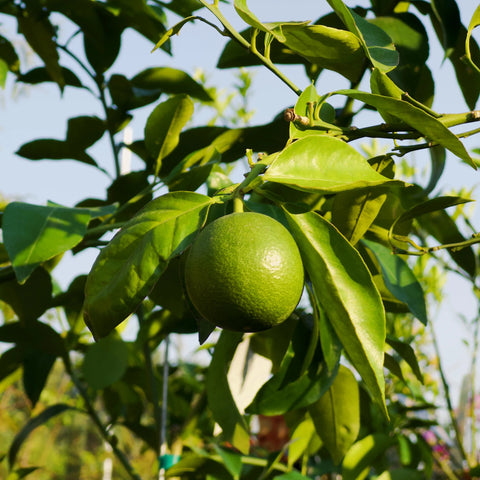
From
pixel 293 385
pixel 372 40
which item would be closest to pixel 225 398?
pixel 293 385

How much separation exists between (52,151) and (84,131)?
0.07 m

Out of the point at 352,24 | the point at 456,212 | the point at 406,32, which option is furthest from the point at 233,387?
the point at 456,212

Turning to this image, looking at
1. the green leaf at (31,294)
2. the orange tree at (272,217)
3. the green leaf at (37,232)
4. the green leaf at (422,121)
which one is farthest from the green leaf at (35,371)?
the green leaf at (422,121)

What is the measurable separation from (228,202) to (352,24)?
20 cm

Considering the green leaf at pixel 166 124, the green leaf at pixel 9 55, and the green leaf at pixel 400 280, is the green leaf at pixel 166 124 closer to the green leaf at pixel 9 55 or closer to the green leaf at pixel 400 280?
the green leaf at pixel 400 280

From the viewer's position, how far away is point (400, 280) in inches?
26.2

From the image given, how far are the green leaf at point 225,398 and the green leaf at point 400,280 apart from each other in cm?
19

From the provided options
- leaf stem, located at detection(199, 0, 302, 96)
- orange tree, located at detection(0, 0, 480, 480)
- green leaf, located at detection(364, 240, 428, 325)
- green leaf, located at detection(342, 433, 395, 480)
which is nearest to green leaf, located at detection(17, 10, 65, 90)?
orange tree, located at detection(0, 0, 480, 480)

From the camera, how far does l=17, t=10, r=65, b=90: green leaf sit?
0.98m

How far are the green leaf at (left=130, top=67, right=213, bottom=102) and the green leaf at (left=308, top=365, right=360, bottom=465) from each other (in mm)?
534

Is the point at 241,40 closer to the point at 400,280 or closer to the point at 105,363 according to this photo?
the point at 400,280

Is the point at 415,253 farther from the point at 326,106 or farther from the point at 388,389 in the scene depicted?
the point at 388,389

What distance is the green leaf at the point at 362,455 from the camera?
0.86 meters

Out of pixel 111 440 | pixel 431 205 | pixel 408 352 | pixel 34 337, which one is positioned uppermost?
pixel 431 205
